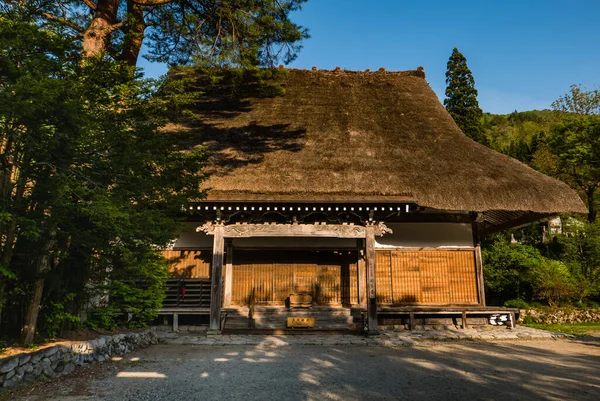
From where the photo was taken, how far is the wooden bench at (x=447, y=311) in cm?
962

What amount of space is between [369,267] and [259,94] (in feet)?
27.0

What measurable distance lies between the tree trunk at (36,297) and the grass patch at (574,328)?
37.0ft

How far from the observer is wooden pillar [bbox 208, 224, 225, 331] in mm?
8820

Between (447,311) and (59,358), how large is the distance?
860cm

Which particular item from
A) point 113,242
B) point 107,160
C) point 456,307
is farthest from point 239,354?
point 456,307

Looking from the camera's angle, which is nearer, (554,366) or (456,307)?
(554,366)

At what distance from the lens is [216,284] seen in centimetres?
891

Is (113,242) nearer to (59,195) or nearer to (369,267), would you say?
(59,195)

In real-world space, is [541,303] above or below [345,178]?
below

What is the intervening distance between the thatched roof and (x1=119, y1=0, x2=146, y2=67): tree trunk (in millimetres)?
3030

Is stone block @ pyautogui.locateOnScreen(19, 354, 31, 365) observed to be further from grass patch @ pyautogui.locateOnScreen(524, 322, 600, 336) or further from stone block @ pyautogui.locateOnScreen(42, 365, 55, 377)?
grass patch @ pyautogui.locateOnScreen(524, 322, 600, 336)

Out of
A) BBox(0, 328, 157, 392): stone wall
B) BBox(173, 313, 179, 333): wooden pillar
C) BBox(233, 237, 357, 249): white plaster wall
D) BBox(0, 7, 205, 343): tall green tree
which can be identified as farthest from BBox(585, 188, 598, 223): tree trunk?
BBox(0, 328, 157, 392): stone wall

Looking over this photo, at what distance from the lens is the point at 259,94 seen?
13.9m

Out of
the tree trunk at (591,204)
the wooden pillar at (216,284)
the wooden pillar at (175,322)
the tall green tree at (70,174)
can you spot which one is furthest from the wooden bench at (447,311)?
the tree trunk at (591,204)
